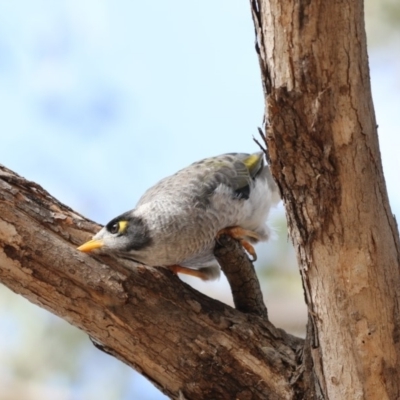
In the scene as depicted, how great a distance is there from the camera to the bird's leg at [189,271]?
3.56 metres

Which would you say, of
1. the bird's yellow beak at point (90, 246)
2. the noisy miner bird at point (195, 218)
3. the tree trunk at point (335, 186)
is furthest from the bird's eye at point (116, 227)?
the tree trunk at point (335, 186)

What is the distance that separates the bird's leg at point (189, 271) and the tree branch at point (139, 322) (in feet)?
1.36

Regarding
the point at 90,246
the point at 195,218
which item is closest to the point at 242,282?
the point at 195,218

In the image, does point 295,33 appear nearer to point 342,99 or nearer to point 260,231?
point 342,99

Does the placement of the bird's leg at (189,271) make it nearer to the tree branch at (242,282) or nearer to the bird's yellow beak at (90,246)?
the tree branch at (242,282)

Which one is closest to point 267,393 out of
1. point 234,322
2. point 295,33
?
point 234,322

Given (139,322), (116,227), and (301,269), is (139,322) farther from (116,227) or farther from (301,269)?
(301,269)

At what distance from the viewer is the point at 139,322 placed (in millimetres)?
2934

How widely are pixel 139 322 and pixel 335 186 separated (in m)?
1.03

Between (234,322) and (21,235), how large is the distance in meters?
0.90

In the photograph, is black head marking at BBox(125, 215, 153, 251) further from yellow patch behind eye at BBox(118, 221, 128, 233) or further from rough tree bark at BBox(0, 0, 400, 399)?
rough tree bark at BBox(0, 0, 400, 399)

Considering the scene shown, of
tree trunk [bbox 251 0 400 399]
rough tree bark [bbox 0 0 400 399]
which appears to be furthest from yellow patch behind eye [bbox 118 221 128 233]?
tree trunk [bbox 251 0 400 399]

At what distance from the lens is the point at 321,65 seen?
84.0 inches

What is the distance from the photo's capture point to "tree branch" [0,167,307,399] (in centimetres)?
288
